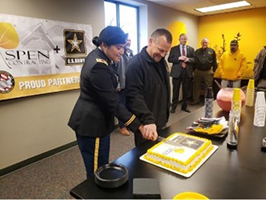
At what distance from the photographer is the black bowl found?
0.76 metres

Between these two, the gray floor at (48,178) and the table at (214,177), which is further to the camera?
the gray floor at (48,178)

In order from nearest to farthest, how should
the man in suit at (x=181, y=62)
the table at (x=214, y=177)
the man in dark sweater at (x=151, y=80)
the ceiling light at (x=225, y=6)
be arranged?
1. the table at (x=214, y=177)
2. the man in dark sweater at (x=151, y=80)
3. the man in suit at (x=181, y=62)
4. the ceiling light at (x=225, y=6)

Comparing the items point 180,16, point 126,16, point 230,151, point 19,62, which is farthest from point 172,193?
point 180,16

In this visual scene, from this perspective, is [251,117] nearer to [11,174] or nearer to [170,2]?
[11,174]

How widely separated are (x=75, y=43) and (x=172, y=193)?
256 centimetres

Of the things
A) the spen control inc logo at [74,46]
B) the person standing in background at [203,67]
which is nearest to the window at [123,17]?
the spen control inc logo at [74,46]

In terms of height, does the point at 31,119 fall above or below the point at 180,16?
below

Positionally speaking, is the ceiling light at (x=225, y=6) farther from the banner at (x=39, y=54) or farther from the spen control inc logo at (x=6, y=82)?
the spen control inc logo at (x=6, y=82)

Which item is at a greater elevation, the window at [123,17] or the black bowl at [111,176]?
the window at [123,17]

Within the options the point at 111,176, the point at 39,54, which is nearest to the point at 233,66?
the point at 39,54

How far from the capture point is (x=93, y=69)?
1.29 metres

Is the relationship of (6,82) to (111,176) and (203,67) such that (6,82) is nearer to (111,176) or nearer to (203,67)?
(111,176)

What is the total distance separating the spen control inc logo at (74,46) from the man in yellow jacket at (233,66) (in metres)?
3.16

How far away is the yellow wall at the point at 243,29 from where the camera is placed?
5.29 m
